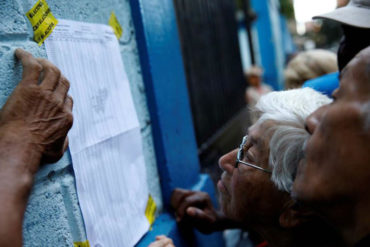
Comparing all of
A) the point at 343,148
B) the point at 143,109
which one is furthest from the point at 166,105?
the point at 343,148

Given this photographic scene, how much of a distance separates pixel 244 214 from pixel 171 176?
1.61 feet

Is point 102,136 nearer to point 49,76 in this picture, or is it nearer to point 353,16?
point 49,76

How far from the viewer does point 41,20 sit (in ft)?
3.22

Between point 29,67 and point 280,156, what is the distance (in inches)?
35.0

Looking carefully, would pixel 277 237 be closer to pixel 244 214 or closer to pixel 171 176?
A: pixel 244 214

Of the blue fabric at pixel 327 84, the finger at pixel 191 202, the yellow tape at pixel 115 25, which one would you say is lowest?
the finger at pixel 191 202

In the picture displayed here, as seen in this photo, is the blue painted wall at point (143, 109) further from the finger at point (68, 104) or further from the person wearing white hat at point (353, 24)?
the person wearing white hat at point (353, 24)

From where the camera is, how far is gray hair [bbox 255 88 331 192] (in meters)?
1.20

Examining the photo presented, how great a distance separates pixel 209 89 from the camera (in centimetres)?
341

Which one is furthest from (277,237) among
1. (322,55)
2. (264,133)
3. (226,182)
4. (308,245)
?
(322,55)

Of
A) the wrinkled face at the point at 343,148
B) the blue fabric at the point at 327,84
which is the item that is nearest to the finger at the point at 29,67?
the wrinkled face at the point at 343,148

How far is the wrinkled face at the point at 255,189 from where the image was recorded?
133 cm

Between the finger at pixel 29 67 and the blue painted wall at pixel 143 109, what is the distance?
0.08 feet

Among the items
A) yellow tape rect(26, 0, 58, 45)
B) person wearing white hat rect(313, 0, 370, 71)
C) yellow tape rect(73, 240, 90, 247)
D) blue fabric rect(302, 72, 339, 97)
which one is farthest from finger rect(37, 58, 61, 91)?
blue fabric rect(302, 72, 339, 97)
